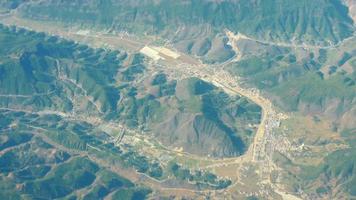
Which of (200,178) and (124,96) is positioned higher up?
(124,96)

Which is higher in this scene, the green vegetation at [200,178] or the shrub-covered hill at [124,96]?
the shrub-covered hill at [124,96]

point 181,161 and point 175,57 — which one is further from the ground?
point 175,57

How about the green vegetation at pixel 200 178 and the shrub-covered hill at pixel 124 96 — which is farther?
the shrub-covered hill at pixel 124 96

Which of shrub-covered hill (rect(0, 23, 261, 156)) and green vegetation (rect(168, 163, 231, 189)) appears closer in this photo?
green vegetation (rect(168, 163, 231, 189))

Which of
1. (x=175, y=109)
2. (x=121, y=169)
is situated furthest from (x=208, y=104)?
(x=121, y=169)

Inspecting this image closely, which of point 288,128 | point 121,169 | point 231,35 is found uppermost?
point 231,35

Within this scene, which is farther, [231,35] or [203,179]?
[231,35]

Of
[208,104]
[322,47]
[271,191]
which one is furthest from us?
[322,47]

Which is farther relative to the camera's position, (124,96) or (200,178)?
(124,96)

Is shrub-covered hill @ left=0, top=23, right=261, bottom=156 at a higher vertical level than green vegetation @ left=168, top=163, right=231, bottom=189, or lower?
higher

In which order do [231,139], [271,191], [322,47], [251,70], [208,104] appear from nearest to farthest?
[271,191]
[231,139]
[208,104]
[251,70]
[322,47]

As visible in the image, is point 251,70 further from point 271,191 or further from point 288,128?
point 271,191
